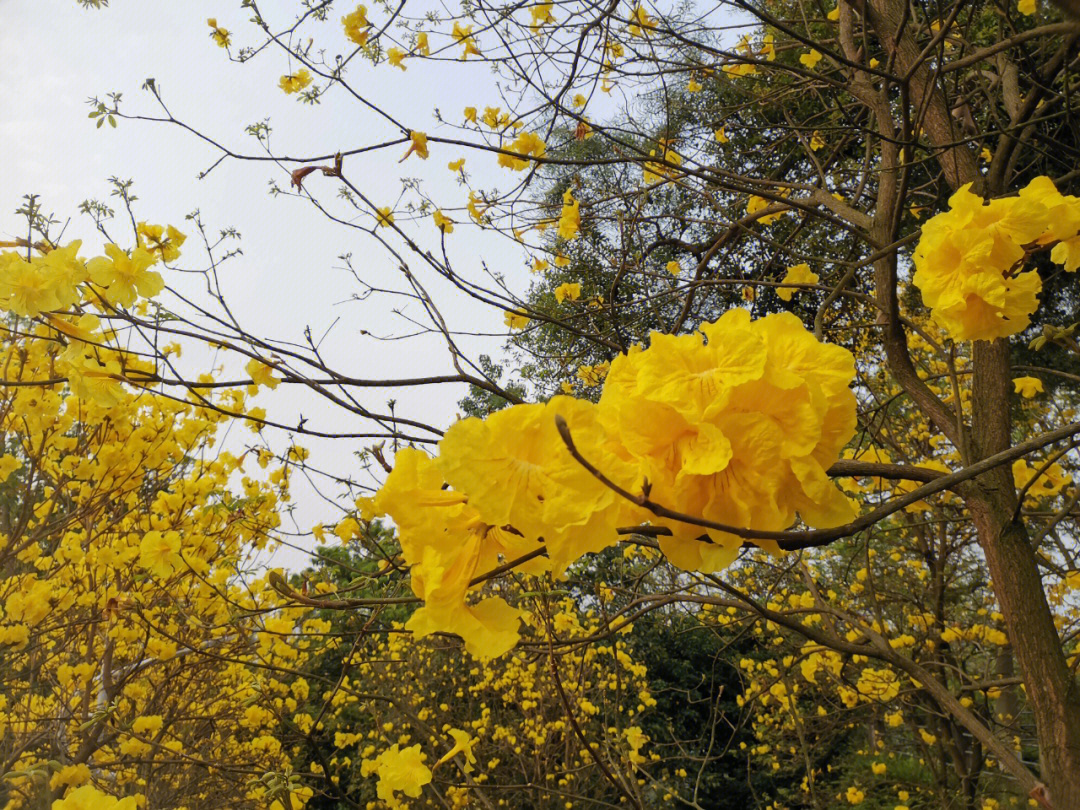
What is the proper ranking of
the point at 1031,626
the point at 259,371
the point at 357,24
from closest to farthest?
→ 1. the point at 1031,626
2. the point at 259,371
3. the point at 357,24

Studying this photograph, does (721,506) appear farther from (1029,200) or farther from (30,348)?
(30,348)

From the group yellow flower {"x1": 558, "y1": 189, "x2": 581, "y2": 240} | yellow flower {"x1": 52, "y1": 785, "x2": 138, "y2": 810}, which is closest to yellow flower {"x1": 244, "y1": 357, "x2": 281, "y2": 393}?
yellow flower {"x1": 52, "y1": 785, "x2": 138, "y2": 810}

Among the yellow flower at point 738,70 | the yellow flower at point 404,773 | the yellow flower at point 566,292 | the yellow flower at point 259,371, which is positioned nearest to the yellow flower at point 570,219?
the yellow flower at point 566,292

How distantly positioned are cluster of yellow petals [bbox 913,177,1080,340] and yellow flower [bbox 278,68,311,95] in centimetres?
230

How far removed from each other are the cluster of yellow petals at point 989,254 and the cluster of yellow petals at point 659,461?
0.68 meters

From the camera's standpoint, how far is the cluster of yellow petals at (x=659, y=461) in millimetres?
557

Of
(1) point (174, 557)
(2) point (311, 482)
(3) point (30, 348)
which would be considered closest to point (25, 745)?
(1) point (174, 557)

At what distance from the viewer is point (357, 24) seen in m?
2.37

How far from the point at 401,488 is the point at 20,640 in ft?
10.9

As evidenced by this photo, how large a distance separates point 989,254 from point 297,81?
2427mm

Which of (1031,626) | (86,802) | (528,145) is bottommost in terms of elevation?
(86,802)

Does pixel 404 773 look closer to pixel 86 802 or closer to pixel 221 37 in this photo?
pixel 86 802

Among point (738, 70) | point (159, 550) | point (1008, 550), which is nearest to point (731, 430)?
point (1008, 550)

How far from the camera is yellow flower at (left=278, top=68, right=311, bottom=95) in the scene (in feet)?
8.29
